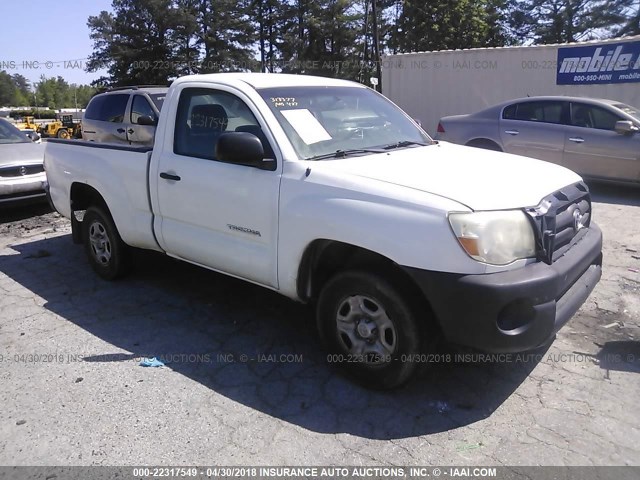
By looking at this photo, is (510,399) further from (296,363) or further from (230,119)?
(230,119)

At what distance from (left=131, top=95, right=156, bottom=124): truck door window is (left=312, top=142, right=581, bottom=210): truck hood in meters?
7.10

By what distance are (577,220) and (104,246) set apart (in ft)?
13.6

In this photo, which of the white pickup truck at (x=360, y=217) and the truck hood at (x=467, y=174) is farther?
the truck hood at (x=467, y=174)

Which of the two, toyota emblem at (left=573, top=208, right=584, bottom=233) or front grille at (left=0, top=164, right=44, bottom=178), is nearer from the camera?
toyota emblem at (left=573, top=208, right=584, bottom=233)

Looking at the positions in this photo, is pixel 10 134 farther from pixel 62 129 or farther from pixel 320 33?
pixel 320 33

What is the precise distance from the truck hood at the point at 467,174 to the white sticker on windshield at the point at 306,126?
296 mm

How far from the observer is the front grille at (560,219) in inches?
117

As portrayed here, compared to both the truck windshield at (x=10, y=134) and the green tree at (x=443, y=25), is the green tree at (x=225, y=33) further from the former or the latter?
the truck windshield at (x=10, y=134)

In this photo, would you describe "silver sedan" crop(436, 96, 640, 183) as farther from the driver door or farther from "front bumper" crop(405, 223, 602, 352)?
the driver door

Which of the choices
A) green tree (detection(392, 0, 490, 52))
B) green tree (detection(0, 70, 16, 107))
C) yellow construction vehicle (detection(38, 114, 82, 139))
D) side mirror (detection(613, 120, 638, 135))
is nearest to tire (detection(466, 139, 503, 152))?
side mirror (detection(613, 120, 638, 135))

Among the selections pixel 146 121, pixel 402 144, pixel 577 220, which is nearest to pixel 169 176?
pixel 402 144

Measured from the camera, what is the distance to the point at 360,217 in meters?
3.07

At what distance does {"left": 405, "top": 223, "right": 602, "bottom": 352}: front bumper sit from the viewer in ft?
9.11

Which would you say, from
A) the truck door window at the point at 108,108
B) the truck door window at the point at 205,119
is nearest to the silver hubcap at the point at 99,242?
the truck door window at the point at 205,119
